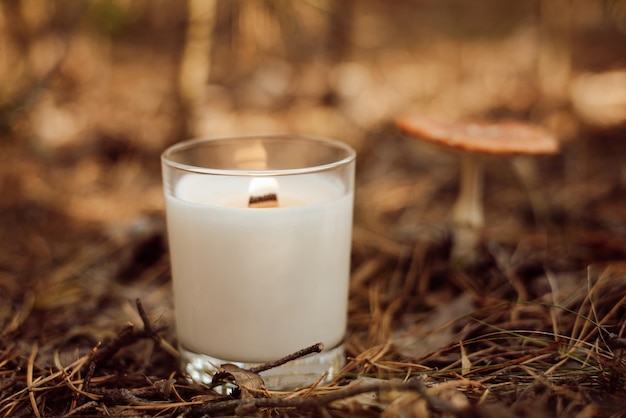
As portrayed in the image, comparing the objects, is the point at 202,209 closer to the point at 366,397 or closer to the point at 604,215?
the point at 366,397

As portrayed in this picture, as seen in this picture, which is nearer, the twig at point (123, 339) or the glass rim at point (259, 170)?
the glass rim at point (259, 170)

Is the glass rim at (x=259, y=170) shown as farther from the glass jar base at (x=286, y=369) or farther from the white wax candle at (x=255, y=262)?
the glass jar base at (x=286, y=369)

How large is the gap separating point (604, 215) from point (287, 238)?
1788mm

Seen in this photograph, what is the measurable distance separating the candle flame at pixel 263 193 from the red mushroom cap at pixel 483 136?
2.26 ft

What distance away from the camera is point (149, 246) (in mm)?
2164

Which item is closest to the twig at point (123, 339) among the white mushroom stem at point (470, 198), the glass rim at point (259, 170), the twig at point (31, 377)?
the twig at point (31, 377)

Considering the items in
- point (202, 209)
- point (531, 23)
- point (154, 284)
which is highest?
point (531, 23)

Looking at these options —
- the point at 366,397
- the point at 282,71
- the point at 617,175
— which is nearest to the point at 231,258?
the point at 366,397

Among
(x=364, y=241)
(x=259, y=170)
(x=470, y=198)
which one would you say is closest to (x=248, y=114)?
(x=364, y=241)

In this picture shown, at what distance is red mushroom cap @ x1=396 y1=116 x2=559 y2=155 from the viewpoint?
1617 millimetres

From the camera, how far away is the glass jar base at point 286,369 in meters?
1.22

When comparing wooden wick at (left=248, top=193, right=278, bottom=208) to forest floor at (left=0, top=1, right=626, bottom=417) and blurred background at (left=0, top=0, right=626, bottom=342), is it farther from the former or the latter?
blurred background at (left=0, top=0, right=626, bottom=342)

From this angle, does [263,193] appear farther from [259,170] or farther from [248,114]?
[248,114]

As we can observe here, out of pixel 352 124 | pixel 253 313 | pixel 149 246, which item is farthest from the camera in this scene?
pixel 352 124
